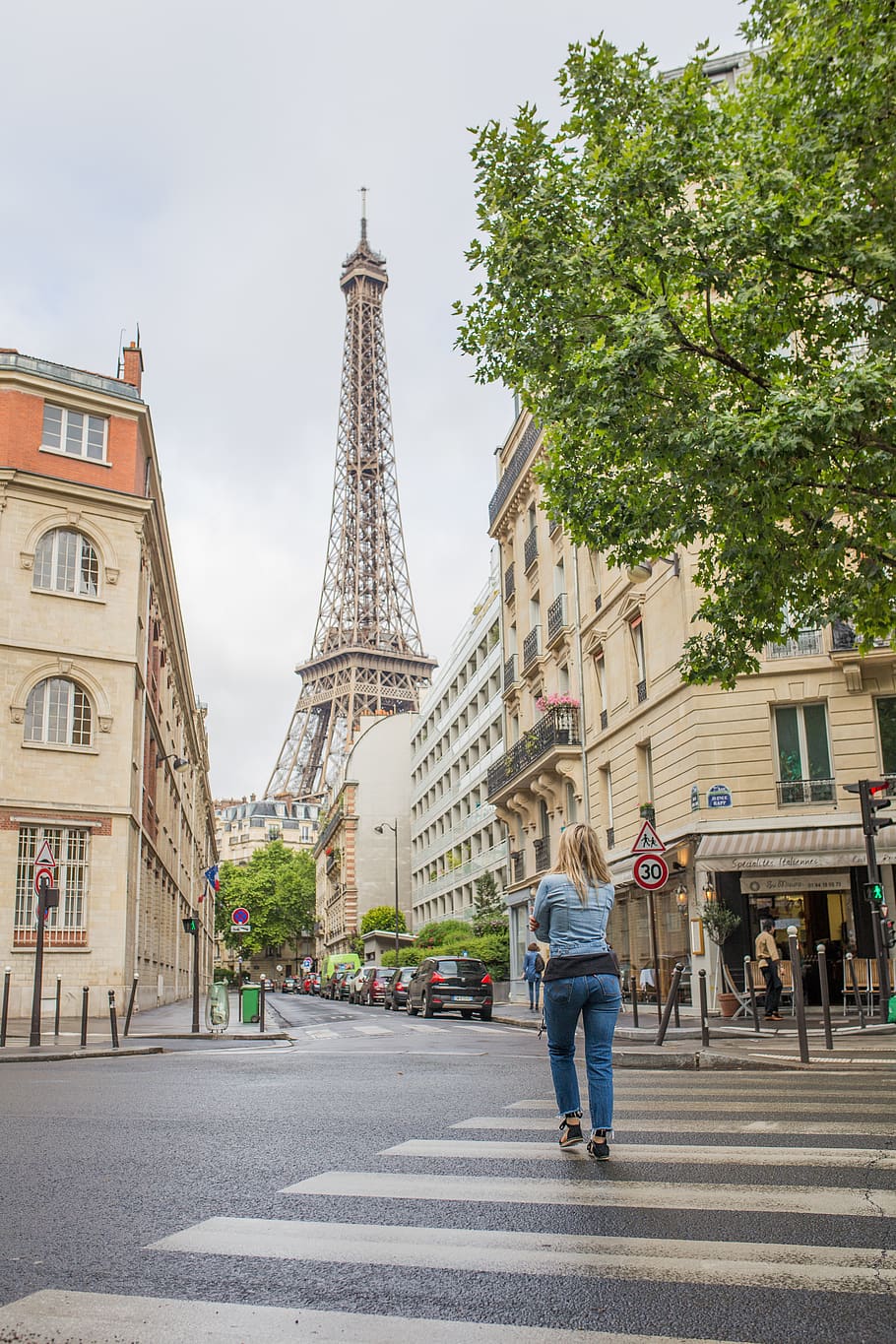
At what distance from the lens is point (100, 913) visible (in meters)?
27.4

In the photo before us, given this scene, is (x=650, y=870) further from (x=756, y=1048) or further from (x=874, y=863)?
(x=874, y=863)

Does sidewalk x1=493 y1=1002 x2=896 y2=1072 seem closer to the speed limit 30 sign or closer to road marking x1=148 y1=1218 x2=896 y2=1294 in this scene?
the speed limit 30 sign

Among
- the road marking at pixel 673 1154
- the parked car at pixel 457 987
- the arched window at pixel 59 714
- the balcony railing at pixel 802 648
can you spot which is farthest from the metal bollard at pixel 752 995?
the arched window at pixel 59 714

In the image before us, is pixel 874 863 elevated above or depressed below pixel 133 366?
below

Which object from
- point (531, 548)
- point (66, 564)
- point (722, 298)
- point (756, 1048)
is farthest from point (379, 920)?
point (722, 298)

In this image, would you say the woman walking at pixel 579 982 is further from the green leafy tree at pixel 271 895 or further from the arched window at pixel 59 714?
the green leafy tree at pixel 271 895

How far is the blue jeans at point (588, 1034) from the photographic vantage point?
5879 millimetres

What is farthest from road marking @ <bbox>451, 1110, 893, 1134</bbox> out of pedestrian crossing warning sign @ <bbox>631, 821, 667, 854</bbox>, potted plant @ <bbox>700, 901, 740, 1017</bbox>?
potted plant @ <bbox>700, 901, 740, 1017</bbox>

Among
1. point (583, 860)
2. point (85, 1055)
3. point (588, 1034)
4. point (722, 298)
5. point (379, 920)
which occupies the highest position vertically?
point (722, 298)

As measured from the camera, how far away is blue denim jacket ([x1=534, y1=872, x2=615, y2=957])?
601cm

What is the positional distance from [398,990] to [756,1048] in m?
24.1

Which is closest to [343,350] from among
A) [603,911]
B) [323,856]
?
[323,856]

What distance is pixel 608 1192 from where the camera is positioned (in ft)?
16.2

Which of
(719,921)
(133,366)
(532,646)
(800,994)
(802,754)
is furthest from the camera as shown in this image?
(532,646)
